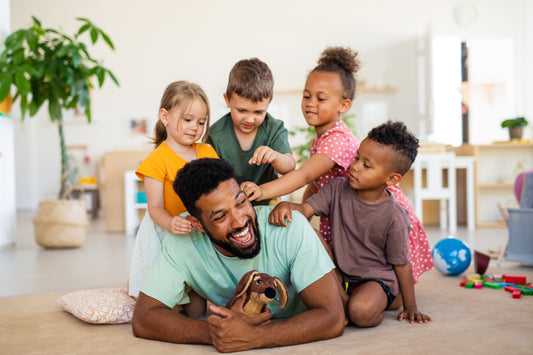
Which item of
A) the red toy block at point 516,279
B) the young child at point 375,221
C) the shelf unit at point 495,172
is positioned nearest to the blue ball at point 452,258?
the red toy block at point 516,279

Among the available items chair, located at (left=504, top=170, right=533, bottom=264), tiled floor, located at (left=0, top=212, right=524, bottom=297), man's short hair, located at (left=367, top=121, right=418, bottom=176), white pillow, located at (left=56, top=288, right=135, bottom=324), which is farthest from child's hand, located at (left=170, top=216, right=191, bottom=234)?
chair, located at (left=504, top=170, right=533, bottom=264)

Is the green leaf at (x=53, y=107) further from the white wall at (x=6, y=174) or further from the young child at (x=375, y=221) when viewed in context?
the young child at (x=375, y=221)

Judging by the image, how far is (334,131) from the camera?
2285mm

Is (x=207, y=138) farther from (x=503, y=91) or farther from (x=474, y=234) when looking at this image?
(x=503, y=91)

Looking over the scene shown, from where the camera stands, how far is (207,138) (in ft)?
7.64

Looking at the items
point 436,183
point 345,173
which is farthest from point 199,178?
point 436,183

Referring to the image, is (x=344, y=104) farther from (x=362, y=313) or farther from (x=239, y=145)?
(x=362, y=313)

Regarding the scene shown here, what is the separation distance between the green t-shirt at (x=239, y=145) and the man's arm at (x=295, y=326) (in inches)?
29.9

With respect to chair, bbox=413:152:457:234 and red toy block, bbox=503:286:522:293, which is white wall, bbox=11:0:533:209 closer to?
chair, bbox=413:152:457:234

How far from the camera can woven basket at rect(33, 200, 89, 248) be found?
14.3 ft

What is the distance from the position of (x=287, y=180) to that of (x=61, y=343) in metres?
1.01

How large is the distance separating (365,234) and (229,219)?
26.9 inches

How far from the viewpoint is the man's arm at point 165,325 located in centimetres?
165

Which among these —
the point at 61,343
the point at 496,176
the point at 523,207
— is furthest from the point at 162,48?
the point at 61,343
